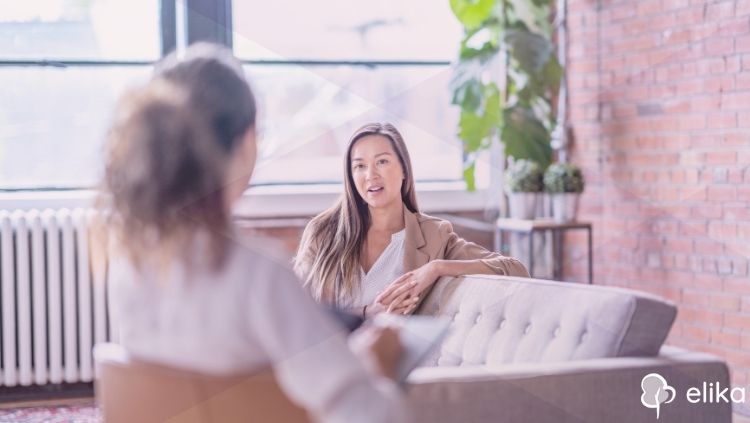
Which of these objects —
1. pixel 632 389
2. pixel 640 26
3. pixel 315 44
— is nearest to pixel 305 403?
pixel 632 389

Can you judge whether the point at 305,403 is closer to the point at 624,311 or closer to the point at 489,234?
the point at 624,311

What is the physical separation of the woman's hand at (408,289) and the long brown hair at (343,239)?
20 centimetres

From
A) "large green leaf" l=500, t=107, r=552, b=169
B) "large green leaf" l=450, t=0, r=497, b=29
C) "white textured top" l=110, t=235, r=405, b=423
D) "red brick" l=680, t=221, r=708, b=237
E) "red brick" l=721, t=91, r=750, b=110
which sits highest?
"large green leaf" l=450, t=0, r=497, b=29

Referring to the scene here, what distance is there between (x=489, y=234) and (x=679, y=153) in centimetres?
131

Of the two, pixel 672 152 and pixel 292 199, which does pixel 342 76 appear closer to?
pixel 292 199

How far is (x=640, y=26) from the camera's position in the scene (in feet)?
15.1

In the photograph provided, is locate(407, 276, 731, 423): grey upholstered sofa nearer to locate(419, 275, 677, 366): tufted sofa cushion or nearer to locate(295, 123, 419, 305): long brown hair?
locate(419, 275, 677, 366): tufted sofa cushion

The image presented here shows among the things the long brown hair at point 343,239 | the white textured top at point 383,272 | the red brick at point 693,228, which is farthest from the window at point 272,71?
the white textured top at point 383,272

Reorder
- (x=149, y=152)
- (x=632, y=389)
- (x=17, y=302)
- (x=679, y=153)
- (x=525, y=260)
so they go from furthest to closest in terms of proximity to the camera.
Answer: (x=525, y=260)
(x=17, y=302)
(x=679, y=153)
(x=632, y=389)
(x=149, y=152)

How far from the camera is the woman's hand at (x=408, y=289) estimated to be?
2.90m

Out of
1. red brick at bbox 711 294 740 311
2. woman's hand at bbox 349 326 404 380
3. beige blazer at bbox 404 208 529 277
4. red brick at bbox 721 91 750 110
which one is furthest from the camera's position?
red brick at bbox 711 294 740 311

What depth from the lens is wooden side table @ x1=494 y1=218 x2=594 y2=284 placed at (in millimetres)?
4824

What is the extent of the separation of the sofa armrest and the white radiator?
2948 mm

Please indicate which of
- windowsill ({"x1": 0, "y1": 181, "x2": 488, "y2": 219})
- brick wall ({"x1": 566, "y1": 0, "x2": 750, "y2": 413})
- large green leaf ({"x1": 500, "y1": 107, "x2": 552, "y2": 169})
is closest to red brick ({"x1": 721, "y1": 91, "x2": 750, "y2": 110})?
brick wall ({"x1": 566, "y1": 0, "x2": 750, "y2": 413})
